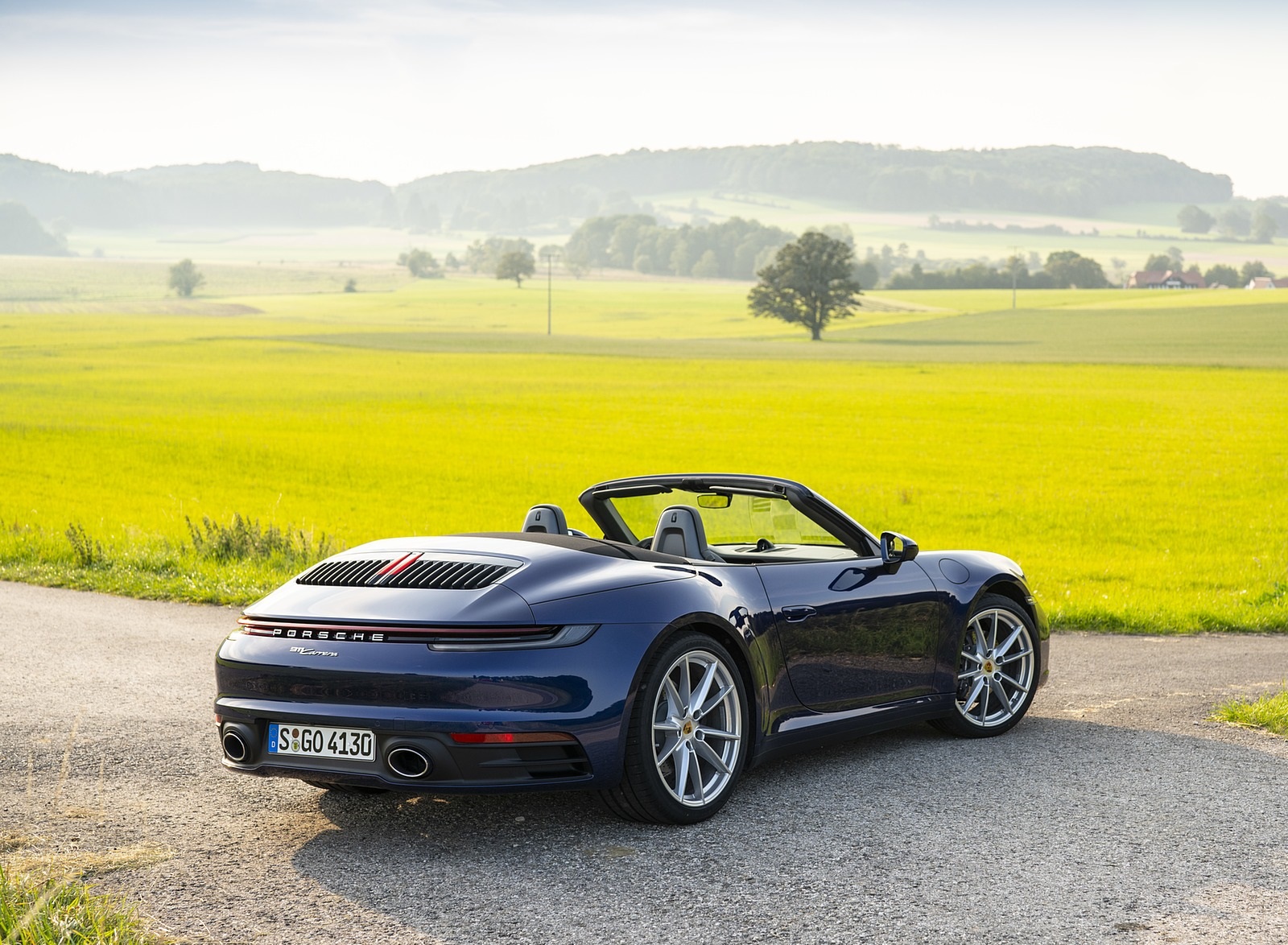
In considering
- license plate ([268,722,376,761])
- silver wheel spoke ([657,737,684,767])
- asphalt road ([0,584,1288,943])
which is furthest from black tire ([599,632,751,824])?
license plate ([268,722,376,761])

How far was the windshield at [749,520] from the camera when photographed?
6.51 meters

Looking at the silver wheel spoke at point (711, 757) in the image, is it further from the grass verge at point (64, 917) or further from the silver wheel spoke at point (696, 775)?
the grass verge at point (64, 917)

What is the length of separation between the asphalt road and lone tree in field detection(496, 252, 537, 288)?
160m

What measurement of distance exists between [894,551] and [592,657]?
2.12 m

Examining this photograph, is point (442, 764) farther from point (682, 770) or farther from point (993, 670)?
point (993, 670)

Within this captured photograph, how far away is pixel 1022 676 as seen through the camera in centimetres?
716

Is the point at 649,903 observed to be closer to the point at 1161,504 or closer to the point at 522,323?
the point at 1161,504

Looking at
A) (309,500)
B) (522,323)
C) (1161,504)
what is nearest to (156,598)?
(309,500)

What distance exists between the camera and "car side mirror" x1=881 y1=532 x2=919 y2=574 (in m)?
6.48

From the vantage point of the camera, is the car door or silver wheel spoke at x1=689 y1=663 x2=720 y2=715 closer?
silver wheel spoke at x1=689 y1=663 x2=720 y2=715

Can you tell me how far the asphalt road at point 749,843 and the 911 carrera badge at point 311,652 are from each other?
70 cm

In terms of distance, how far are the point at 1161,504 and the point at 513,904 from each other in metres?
20.3

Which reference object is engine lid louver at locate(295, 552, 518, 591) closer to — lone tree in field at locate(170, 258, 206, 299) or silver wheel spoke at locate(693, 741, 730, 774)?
silver wheel spoke at locate(693, 741, 730, 774)

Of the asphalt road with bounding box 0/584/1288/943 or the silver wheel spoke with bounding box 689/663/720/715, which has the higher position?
the silver wheel spoke with bounding box 689/663/720/715
